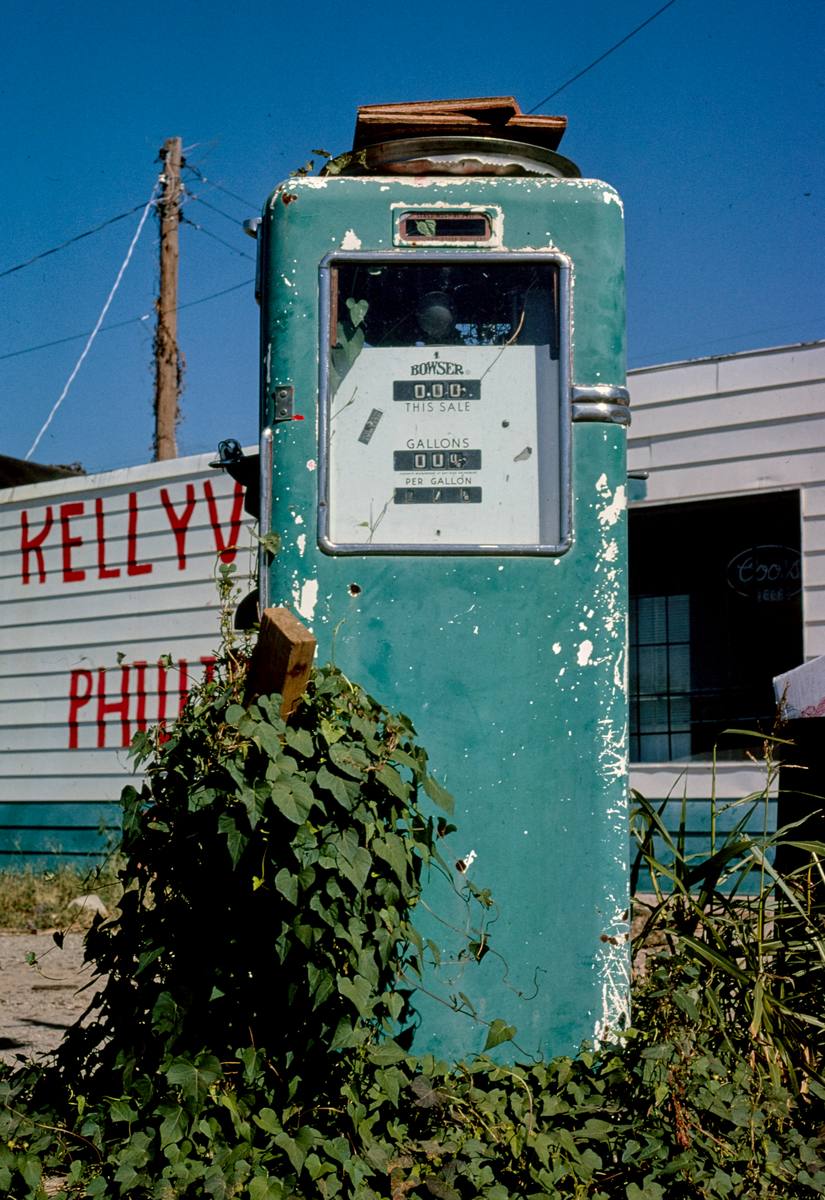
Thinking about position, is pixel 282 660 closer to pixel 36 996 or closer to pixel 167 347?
pixel 36 996

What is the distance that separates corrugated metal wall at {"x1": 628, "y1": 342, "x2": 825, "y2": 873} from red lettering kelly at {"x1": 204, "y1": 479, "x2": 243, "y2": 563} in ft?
8.85

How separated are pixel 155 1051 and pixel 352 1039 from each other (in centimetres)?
48

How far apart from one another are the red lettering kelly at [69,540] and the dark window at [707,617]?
4138 mm

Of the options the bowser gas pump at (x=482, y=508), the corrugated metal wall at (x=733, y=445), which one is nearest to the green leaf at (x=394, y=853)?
the bowser gas pump at (x=482, y=508)

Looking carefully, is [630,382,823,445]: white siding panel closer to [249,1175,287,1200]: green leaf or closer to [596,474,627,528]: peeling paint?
[596,474,627,528]: peeling paint

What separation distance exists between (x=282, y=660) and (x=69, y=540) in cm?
755

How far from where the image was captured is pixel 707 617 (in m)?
8.09

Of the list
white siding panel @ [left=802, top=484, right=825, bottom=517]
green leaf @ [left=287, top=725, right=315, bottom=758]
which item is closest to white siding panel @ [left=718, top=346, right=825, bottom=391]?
white siding panel @ [left=802, top=484, right=825, bottom=517]

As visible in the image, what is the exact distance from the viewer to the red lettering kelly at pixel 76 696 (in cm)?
948

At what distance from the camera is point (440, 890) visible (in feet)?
9.54

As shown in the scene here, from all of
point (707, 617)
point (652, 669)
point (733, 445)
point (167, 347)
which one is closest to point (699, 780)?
point (652, 669)

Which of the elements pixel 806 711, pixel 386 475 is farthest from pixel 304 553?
pixel 806 711

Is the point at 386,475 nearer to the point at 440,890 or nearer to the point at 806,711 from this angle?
the point at 440,890

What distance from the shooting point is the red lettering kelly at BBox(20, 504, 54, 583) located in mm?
9805
